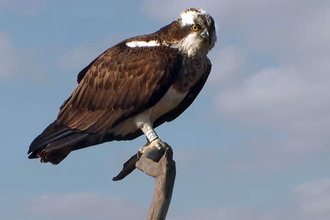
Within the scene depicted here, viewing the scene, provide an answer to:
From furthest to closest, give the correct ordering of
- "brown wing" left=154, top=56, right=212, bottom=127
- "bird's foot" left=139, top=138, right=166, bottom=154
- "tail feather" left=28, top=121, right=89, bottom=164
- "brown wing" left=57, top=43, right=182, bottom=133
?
"brown wing" left=154, top=56, right=212, bottom=127, "tail feather" left=28, top=121, right=89, bottom=164, "brown wing" left=57, top=43, right=182, bottom=133, "bird's foot" left=139, top=138, right=166, bottom=154

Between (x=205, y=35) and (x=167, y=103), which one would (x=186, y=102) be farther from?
(x=205, y=35)

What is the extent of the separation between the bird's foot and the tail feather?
932 millimetres

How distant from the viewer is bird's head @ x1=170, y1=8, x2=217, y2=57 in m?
7.73

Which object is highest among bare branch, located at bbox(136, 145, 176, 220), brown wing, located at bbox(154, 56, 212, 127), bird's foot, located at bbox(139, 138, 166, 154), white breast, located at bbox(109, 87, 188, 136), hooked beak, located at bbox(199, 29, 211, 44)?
hooked beak, located at bbox(199, 29, 211, 44)

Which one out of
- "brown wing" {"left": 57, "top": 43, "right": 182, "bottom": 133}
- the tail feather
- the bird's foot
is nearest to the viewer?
the bird's foot

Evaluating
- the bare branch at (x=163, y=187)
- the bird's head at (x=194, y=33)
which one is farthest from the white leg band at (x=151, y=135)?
the bare branch at (x=163, y=187)

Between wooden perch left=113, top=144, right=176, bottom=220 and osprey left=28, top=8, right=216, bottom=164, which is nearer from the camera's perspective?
wooden perch left=113, top=144, right=176, bottom=220

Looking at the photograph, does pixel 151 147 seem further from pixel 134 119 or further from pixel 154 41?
pixel 154 41

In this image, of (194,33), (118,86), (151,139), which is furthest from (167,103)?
(194,33)

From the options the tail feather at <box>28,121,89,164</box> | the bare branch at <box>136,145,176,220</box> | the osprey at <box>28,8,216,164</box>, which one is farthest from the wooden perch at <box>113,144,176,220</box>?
the tail feather at <box>28,121,89,164</box>

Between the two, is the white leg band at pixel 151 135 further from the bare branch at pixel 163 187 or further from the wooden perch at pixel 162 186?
the bare branch at pixel 163 187

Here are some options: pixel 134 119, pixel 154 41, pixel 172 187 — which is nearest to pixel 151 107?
pixel 134 119

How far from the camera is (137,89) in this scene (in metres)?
7.79

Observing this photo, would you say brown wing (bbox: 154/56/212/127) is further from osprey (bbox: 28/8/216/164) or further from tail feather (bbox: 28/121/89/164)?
tail feather (bbox: 28/121/89/164)
